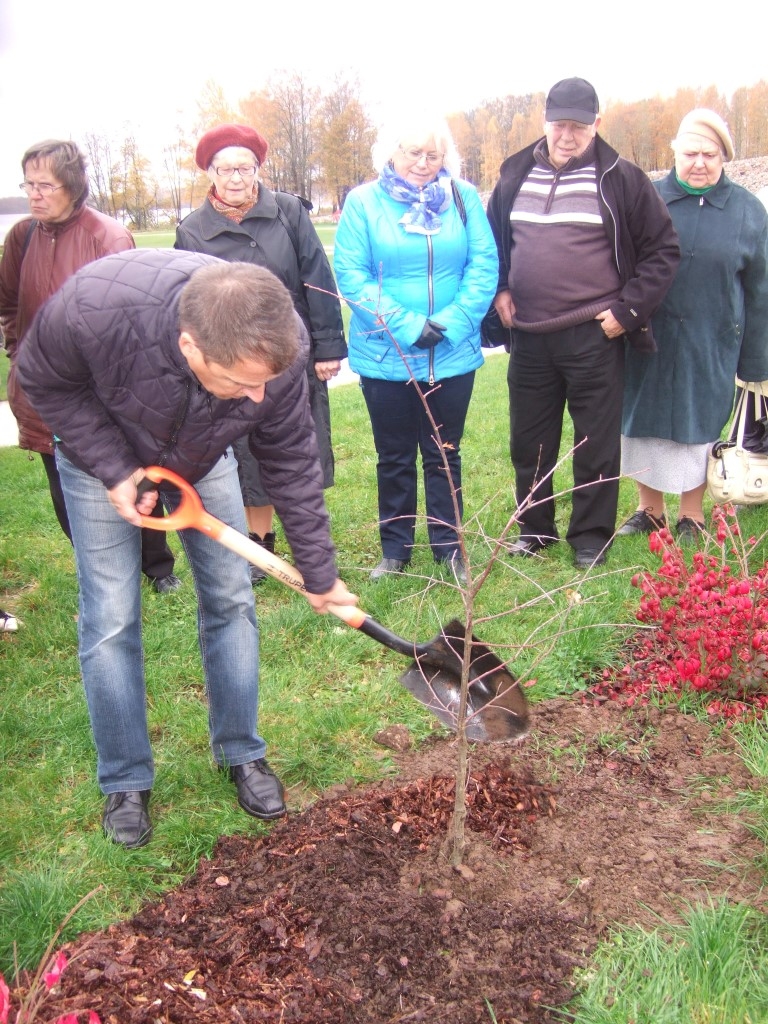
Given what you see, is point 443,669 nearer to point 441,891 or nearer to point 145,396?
point 441,891

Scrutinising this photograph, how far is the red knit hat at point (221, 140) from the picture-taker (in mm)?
3914

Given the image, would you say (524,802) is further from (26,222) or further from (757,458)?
(26,222)

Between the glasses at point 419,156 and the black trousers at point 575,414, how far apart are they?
3.10ft

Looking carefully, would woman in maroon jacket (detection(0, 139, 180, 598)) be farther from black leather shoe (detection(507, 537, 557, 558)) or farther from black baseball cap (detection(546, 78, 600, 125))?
black leather shoe (detection(507, 537, 557, 558))

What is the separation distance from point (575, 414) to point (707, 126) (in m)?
1.48

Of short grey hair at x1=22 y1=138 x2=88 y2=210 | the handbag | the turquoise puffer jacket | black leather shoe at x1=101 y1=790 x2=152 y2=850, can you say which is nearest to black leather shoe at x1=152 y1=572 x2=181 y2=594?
the turquoise puffer jacket

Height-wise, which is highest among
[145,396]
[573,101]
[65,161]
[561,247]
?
[573,101]

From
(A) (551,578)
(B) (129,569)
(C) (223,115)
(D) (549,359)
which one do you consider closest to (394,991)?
(B) (129,569)

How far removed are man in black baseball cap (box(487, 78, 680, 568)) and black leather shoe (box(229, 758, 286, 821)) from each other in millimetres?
1786

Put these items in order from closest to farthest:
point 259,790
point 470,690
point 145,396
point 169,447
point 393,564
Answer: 1. point 145,396
2. point 169,447
3. point 259,790
4. point 470,690
5. point 393,564

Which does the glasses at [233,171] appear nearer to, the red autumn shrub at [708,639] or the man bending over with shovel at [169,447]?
the man bending over with shovel at [169,447]

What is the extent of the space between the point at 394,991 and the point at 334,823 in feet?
2.11

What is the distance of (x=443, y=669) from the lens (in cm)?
314

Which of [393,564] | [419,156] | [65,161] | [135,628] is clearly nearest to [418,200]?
[419,156]
